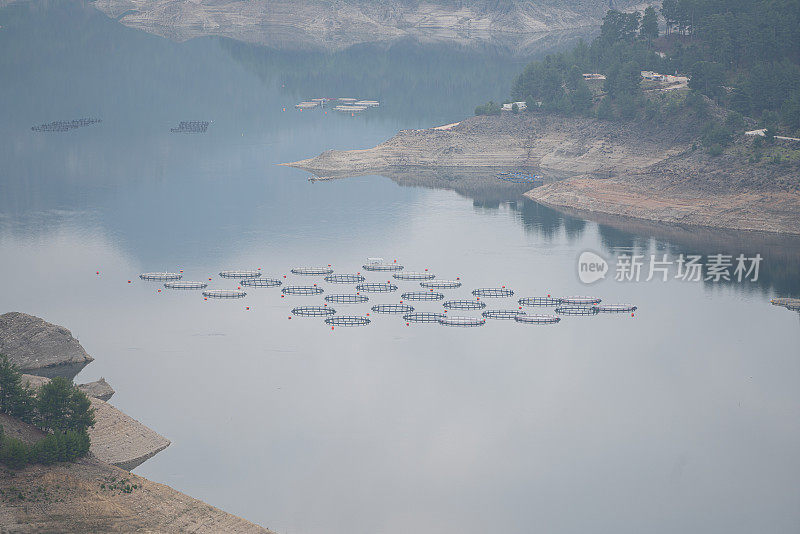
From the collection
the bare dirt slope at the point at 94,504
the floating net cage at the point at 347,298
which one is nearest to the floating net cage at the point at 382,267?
the floating net cage at the point at 347,298

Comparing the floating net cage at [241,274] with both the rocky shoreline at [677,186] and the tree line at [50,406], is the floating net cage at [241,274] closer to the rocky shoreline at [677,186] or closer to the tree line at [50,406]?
the tree line at [50,406]

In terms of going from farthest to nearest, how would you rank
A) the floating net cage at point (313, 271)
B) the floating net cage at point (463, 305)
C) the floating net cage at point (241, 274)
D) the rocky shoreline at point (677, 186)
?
the rocky shoreline at point (677, 186) → the floating net cage at point (313, 271) → the floating net cage at point (241, 274) → the floating net cage at point (463, 305)

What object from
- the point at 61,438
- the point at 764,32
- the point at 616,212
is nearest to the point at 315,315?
the point at 61,438

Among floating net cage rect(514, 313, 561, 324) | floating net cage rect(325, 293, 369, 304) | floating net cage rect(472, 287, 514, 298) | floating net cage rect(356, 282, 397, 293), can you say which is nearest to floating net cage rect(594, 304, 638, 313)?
floating net cage rect(514, 313, 561, 324)

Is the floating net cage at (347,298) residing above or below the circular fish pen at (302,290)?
below

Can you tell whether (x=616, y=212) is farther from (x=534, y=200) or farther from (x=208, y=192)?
(x=208, y=192)

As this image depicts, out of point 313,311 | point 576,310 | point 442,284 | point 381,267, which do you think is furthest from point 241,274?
point 576,310
